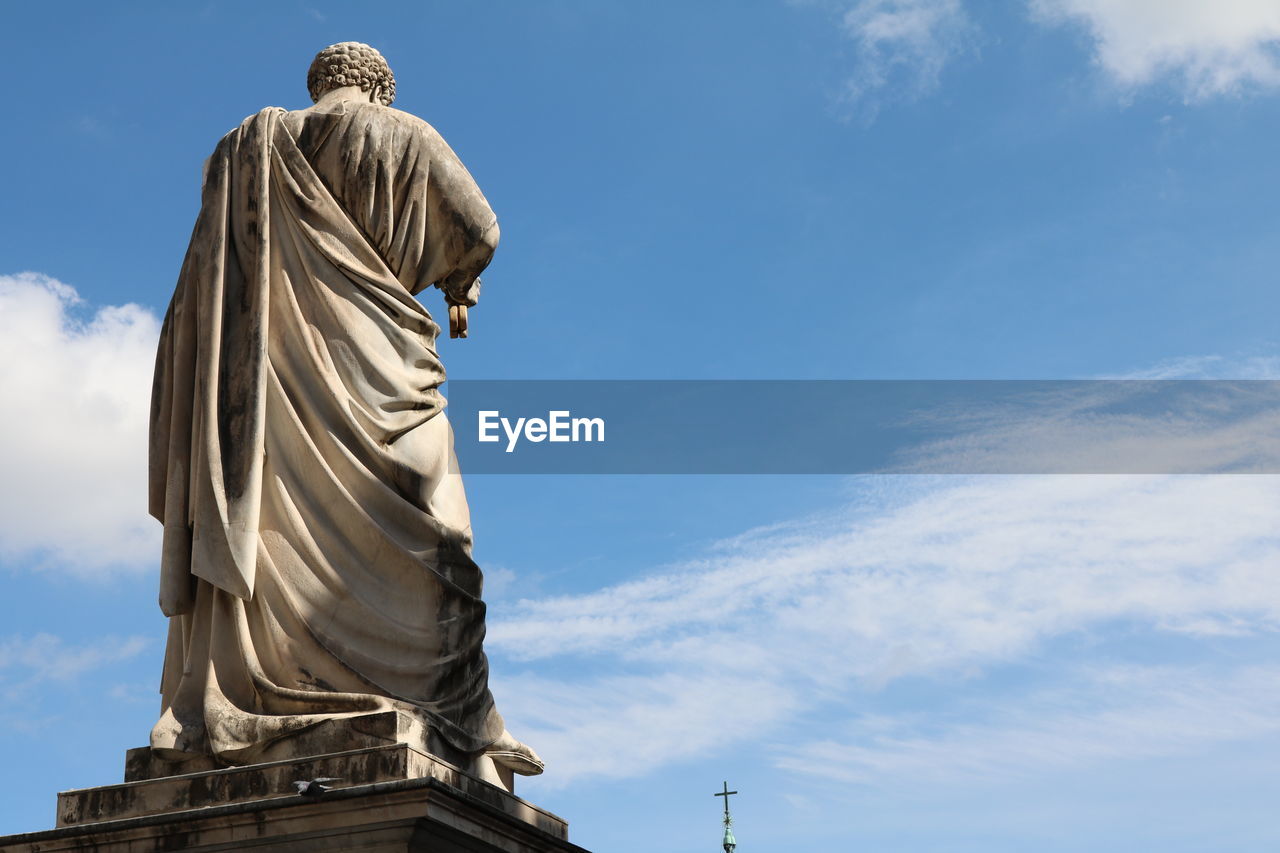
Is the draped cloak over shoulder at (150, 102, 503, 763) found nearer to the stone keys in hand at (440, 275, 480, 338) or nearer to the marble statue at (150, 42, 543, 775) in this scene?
the marble statue at (150, 42, 543, 775)

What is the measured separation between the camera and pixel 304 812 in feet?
31.8

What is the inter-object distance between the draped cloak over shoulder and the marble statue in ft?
0.05

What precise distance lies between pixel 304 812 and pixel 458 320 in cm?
404

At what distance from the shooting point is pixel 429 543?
11.1 meters

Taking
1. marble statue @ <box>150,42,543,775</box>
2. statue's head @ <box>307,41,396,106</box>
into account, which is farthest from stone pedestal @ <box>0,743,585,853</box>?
statue's head @ <box>307,41,396,106</box>

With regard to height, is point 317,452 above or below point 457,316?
below

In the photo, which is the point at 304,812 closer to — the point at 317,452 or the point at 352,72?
the point at 317,452

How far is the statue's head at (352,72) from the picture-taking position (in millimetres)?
12555

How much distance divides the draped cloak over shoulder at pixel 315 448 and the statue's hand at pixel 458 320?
325mm

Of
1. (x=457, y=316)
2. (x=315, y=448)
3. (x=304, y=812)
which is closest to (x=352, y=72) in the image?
(x=457, y=316)

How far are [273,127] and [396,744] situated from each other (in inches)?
175

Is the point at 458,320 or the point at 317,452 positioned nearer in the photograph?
the point at 317,452

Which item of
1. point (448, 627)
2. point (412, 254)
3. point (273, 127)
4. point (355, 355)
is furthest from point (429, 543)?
point (273, 127)

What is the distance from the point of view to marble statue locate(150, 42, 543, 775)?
10.7m
